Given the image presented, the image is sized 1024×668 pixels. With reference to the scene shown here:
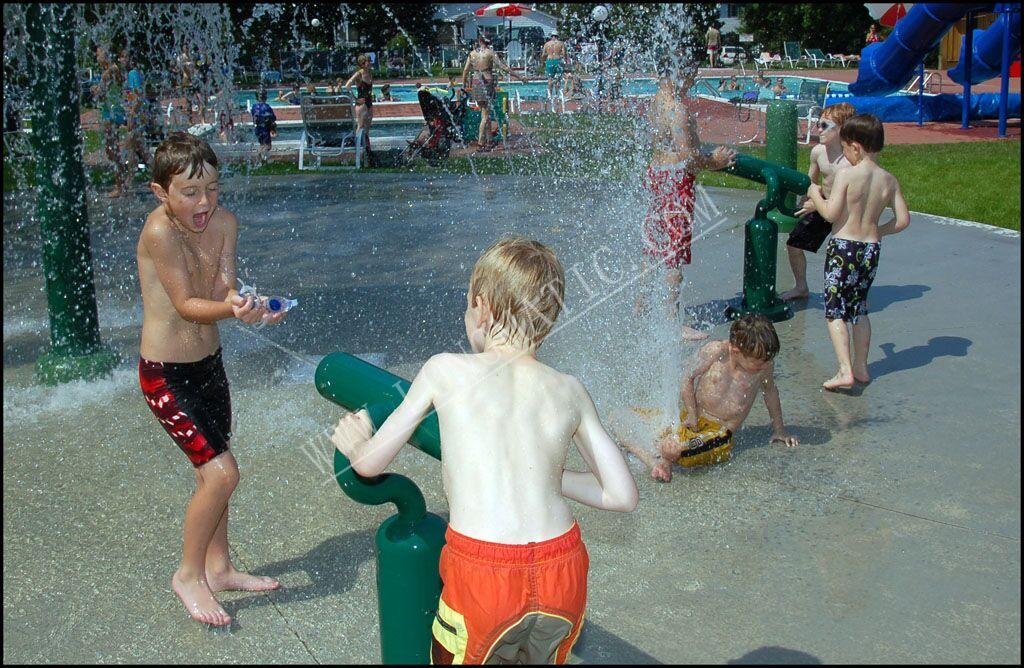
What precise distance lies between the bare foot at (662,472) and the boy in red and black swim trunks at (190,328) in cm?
166

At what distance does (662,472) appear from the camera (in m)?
3.87

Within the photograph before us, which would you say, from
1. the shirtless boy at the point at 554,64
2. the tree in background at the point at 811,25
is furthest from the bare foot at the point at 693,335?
the tree in background at the point at 811,25

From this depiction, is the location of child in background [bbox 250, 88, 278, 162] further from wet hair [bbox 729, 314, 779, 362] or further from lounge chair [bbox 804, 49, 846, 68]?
lounge chair [bbox 804, 49, 846, 68]

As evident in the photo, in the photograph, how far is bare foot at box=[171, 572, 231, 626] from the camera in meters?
2.96

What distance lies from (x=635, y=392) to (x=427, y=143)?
10428mm

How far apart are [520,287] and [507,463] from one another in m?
0.36

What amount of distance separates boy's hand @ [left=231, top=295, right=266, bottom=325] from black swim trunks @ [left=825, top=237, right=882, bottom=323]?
316 cm

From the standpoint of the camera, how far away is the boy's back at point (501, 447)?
6.55 ft

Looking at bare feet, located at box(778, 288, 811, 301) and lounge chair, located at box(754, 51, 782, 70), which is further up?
lounge chair, located at box(754, 51, 782, 70)

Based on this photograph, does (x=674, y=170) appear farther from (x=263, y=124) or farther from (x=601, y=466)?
(x=263, y=124)

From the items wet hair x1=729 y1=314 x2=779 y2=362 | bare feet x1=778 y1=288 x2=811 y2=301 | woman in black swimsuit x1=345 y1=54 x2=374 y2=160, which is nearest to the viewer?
wet hair x1=729 y1=314 x2=779 y2=362

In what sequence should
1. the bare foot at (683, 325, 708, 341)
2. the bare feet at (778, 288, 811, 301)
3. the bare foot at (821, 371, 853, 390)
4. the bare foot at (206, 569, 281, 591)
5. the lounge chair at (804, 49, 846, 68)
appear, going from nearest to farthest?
the bare foot at (206, 569, 281, 591) → the bare foot at (821, 371, 853, 390) → the bare foot at (683, 325, 708, 341) → the bare feet at (778, 288, 811, 301) → the lounge chair at (804, 49, 846, 68)

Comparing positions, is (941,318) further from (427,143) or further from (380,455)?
(427,143)

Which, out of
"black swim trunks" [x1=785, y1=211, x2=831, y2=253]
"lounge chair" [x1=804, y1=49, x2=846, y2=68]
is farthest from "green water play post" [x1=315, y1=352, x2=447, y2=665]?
"lounge chair" [x1=804, y1=49, x2=846, y2=68]
